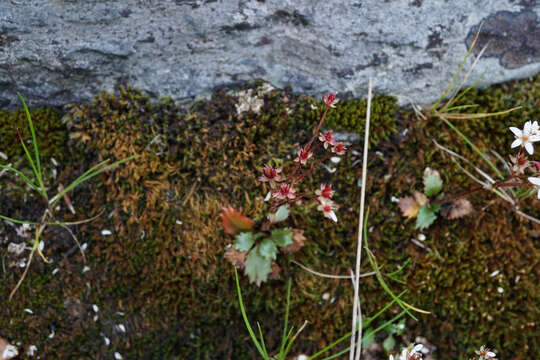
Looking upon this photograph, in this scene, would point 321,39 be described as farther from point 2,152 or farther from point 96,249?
point 2,152

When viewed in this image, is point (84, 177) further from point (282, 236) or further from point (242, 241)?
point (282, 236)

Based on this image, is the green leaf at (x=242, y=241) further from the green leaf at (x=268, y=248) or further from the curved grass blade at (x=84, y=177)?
the curved grass blade at (x=84, y=177)

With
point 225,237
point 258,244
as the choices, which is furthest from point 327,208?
point 225,237

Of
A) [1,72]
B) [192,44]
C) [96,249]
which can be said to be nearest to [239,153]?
[192,44]

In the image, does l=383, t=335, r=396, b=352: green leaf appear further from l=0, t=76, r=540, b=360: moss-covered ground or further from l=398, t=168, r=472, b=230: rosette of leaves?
l=398, t=168, r=472, b=230: rosette of leaves

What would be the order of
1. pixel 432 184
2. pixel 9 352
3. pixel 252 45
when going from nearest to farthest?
pixel 252 45 → pixel 432 184 → pixel 9 352

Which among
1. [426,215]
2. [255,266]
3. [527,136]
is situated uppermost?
[527,136]

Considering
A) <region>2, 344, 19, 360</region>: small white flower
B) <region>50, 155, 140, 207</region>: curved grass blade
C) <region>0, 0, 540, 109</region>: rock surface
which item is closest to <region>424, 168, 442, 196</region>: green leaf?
<region>0, 0, 540, 109</region>: rock surface
